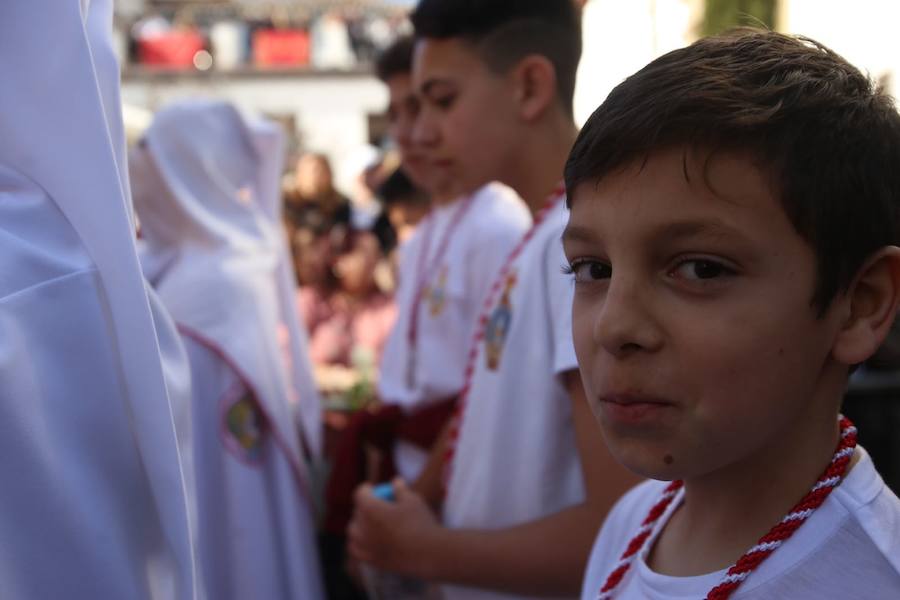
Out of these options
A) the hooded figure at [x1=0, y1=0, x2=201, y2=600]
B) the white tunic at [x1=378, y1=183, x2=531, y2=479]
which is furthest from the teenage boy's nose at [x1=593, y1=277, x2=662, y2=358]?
the white tunic at [x1=378, y1=183, x2=531, y2=479]

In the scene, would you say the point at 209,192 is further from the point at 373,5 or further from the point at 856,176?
the point at 373,5

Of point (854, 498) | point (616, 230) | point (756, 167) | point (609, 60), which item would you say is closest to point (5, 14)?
point (616, 230)

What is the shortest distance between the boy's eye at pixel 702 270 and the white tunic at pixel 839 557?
0.92ft

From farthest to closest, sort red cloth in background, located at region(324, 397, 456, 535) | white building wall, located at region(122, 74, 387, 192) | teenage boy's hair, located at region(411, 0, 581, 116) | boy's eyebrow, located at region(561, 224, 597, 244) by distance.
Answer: white building wall, located at region(122, 74, 387, 192)
red cloth in background, located at region(324, 397, 456, 535)
teenage boy's hair, located at region(411, 0, 581, 116)
boy's eyebrow, located at region(561, 224, 597, 244)

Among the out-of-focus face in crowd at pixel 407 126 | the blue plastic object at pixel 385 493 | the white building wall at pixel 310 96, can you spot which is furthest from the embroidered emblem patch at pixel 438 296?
the white building wall at pixel 310 96

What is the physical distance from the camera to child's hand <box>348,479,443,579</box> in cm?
196

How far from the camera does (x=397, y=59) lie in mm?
3723

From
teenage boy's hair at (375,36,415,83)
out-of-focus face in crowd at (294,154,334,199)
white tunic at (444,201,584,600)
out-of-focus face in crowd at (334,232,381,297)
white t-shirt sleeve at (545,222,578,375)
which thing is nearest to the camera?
white t-shirt sleeve at (545,222,578,375)

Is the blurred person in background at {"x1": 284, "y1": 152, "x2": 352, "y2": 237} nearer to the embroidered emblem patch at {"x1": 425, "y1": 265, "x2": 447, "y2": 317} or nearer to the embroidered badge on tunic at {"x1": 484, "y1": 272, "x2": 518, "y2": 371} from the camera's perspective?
the embroidered emblem patch at {"x1": 425, "y1": 265, "x2": 447, "y2": 317}

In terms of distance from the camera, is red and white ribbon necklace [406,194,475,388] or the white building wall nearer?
red and white ribbon necklace [406,194,475,388]

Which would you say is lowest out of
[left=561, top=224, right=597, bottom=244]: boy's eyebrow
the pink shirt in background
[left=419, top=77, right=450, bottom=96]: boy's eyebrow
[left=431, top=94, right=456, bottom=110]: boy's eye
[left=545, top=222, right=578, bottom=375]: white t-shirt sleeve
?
the pink shirt in background

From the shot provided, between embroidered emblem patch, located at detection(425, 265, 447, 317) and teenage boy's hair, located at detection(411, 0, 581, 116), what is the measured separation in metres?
0.73

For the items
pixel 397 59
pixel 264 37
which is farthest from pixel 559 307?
pixel 264 37

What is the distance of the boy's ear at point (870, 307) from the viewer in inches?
39.4
